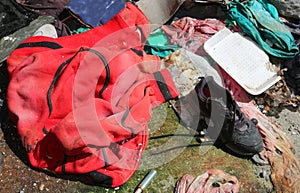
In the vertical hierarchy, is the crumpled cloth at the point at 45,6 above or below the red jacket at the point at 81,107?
above

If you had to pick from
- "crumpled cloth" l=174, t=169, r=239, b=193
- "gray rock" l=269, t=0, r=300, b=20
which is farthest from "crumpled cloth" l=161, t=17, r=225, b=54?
"crumpled cloth" l=174, t=169, r=239, b=193

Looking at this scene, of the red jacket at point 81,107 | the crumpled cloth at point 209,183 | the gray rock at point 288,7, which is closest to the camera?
the red jacket at point 81,107

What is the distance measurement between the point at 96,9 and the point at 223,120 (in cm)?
125

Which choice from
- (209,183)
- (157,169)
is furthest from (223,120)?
(157,169)

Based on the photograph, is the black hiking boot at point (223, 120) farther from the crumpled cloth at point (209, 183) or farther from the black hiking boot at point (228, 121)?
the crumpled cloth at point (209, 183)

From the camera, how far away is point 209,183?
8.02 feet

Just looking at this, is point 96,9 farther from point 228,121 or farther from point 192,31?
point 228,121

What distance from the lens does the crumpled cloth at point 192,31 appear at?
9.86 ft

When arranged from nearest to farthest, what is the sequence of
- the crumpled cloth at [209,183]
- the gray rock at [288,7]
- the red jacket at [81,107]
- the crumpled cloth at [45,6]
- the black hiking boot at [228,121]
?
1. the red jacket at [81,107]
2. the crumpled cloth at [209,183]
3. the black hiking boot at [228,121]
4. the crumpled cloth at [45,6]
5. the gray rock at [288,7]

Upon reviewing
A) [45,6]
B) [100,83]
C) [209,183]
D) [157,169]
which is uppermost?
[45,6]

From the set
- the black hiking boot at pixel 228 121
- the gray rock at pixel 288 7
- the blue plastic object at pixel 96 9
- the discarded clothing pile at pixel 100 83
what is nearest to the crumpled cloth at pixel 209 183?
the discarded clothing pile at pixel 100 83

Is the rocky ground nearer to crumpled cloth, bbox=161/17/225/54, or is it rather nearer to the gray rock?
crumpled cloth, bbox=161/17/225/54

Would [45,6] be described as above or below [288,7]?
above

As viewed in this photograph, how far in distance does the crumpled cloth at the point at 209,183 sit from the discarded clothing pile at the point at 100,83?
0.03 metres
